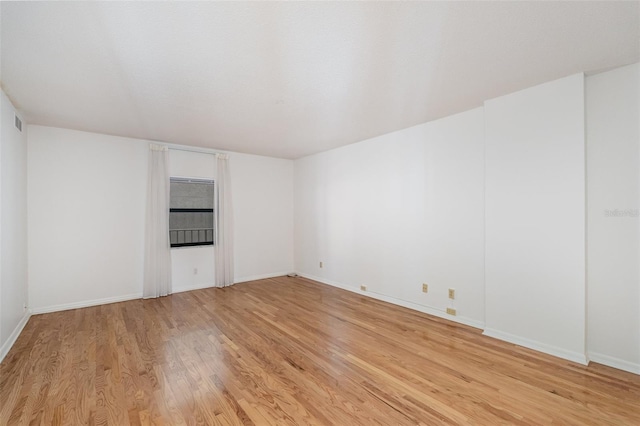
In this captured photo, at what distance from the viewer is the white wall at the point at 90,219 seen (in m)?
3.83

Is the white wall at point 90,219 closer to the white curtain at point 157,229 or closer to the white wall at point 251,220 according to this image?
the white wall at point 251,220

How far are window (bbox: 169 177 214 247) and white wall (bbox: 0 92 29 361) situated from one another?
182 cm

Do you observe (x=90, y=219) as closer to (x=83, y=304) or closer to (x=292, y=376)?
(x=83, y=304)

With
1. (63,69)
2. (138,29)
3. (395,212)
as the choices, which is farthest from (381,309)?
(63,69)

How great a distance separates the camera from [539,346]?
2695 mm

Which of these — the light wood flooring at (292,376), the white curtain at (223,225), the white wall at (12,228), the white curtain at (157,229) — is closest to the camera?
the light wood flooring at (292,376)

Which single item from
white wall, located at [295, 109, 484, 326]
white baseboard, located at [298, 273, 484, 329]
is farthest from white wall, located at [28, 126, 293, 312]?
white baseboard, located at [298, 273, 484, 329]

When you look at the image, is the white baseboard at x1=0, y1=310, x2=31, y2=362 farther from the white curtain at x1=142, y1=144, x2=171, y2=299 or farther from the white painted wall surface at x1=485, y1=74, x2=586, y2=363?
the white painted wall surface at x1=485, y1=74, x2=586, y2=363

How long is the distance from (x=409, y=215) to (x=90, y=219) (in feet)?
15.6

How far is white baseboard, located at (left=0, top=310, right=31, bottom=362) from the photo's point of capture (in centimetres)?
262

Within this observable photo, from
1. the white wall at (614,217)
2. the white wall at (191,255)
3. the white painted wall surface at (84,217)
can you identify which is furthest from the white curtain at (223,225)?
the white wall at (614,217)

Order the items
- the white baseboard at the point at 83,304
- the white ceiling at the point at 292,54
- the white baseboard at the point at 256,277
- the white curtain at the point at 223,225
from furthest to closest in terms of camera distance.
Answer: the white baseboard at the point at 256,277, the white curtain at the point at 223,225, the white baseboard at the point at 83,304, the white ceiling at the point at 292,54

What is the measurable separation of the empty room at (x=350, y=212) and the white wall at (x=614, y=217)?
0.02 metres

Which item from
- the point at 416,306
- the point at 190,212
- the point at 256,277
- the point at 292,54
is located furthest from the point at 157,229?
the point at 416,306
